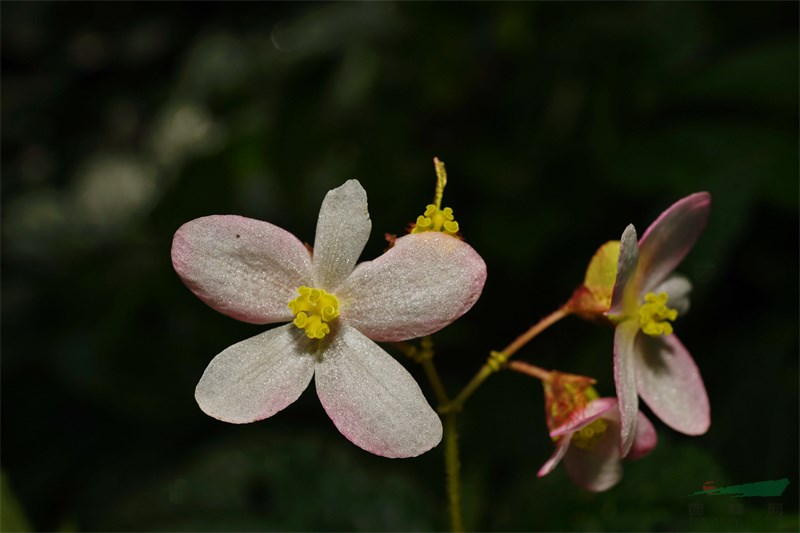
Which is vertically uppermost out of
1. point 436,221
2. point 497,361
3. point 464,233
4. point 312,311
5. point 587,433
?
point 436,221

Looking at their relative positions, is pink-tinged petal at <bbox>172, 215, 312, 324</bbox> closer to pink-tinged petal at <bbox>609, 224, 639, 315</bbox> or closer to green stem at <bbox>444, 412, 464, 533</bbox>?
green stem at <bbox>444, 412, 464, 533</bbox>

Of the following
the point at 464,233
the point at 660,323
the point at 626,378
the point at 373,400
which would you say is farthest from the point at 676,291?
the point at 464,233

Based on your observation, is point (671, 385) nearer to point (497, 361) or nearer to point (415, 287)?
point (497, 361)

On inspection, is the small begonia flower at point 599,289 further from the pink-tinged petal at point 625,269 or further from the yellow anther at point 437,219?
the yellow anther at point 437,219

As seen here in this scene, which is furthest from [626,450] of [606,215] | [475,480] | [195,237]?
[606,215]

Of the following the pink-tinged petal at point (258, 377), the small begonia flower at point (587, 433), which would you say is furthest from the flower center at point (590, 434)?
the pink-tinged petal at point (258, 377)

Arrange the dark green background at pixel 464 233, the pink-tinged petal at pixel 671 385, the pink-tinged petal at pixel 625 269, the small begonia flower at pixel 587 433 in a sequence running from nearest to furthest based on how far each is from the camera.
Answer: the pink-tinged petal at pixel 625 269 → the small begonia flower at pixel 587 433 → the pink-tinged petal at pixel 671 385 → the dark green background at pixel 464 233
